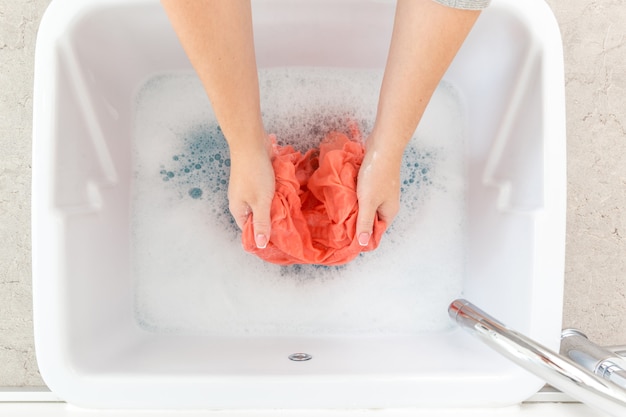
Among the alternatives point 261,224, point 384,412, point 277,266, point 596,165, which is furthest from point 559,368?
point 596,165

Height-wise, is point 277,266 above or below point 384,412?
above

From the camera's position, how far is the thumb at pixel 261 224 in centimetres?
86

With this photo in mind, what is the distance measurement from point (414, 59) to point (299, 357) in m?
0.53

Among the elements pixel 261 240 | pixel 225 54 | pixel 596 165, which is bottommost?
pixel 261 240

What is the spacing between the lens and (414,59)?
2.31 feet

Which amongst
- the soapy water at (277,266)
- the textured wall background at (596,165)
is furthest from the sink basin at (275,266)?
the textured wall background at (596,165)

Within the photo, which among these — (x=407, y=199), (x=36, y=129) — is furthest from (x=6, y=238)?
(x=407, y=199)

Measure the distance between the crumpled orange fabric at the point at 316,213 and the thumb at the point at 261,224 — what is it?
0.07 feet

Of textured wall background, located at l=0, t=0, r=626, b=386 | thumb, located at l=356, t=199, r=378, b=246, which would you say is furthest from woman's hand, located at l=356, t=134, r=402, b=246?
textured wall background, located at l=0, t=0, r=626, b=386

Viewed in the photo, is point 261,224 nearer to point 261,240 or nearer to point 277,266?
point 261,240

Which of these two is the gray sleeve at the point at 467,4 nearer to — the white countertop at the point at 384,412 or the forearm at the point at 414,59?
the forearm at the point at 414,59

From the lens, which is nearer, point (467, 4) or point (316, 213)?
point (467, 4)

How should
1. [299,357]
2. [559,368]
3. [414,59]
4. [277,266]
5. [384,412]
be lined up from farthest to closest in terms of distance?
[277,266], [299,357], [384,412], [414,59], [559,368]

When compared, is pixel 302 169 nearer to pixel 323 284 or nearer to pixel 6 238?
pixel 323 284
